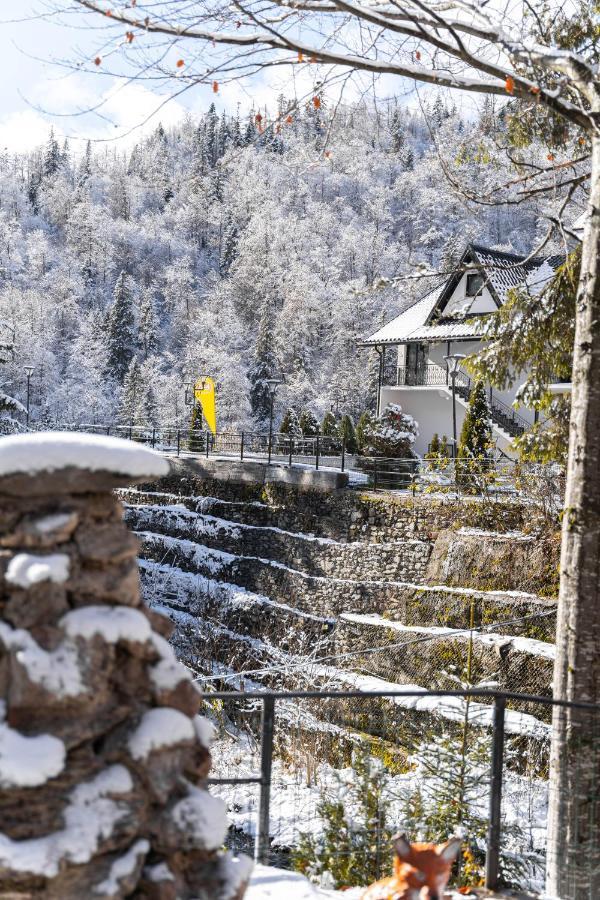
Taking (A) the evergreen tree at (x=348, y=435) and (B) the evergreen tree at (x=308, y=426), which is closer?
(A) the evergreen tree at (x=348, y=435)

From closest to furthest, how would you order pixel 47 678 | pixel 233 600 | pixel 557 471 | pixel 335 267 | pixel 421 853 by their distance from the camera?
1. pixel 47 678
2. pixel 421 853
3. pixel 557 471
4. pixel 233 600
5. pixel 335 267

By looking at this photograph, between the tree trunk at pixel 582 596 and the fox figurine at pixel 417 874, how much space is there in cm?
234

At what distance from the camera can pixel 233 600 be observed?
795 inches

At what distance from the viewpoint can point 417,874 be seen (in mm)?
3078

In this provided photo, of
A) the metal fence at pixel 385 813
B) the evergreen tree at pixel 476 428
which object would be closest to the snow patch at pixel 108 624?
the metal fence at pixel 385 813

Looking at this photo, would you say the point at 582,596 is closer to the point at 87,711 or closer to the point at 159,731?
the point at 159,731

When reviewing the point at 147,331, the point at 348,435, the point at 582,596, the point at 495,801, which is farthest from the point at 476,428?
the point at 147,331

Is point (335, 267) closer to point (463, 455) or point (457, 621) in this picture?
point (463, 455)

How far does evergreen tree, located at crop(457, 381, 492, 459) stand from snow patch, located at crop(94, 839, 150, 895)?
1855 centimetres

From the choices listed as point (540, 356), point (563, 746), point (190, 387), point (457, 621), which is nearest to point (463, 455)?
point (457, 621)

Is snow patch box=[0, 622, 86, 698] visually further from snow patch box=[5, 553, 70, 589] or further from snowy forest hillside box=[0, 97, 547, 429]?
snowy forest hillside box=[0, 97, 547, 429]

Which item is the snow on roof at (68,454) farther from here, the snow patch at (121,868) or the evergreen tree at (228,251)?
the evergreen tree at (228,251)

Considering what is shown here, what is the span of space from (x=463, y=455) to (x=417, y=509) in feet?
9.96

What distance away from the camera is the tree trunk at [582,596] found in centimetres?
519
